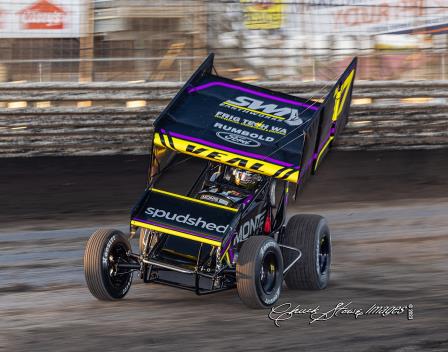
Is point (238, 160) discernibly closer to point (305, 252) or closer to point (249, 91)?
point (305, 252)

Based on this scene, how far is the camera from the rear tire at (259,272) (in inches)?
263

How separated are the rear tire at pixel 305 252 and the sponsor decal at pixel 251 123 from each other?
0.79 metres

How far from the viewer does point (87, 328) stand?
634 centimetres

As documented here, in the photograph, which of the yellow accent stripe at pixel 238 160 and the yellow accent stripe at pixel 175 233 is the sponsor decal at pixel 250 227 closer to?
the yellow accent stripe at pixel 175 233

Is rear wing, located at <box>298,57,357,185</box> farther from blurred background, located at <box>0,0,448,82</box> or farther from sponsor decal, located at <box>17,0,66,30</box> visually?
sponsor decal, located at <box>17,0,66,30</box>

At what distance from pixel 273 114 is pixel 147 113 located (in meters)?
6.80

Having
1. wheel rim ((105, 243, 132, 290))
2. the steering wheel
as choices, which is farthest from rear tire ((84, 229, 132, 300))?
the steering wheel

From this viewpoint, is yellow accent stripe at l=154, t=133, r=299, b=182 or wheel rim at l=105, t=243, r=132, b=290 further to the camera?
yellow accent stripe at l=154, t=133, r=299, b=182

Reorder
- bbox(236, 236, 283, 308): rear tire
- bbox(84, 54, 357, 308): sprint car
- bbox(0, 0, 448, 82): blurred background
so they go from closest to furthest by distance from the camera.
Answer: bbox(236, 236, 283, 308): rear tire < bbox(84, 54, 357, 308): sprint car < bbox(0, 0, 448, 82): blurred background

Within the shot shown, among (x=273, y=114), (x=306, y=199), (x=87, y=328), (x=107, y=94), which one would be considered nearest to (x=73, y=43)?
(x=107, y=94)

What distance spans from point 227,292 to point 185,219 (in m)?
0.89

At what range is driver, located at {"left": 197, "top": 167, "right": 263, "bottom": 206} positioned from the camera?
24.2 ft

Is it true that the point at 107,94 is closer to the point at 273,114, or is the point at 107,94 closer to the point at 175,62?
the point at 175,62

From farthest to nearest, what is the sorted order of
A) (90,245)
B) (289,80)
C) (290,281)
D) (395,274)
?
(289,80) → (395,274) → (290,281) → (90,245)
